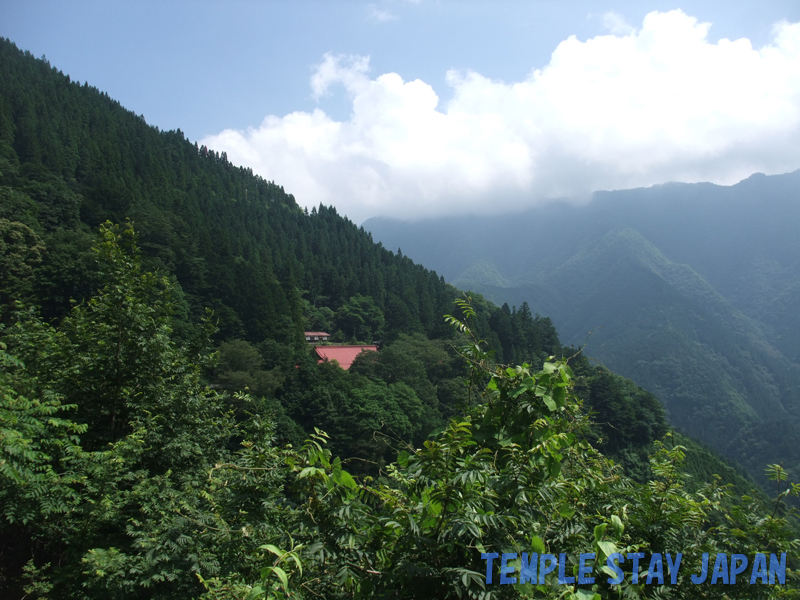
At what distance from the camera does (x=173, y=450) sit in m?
7.87

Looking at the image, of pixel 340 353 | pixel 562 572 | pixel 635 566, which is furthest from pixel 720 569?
pixel 340 353

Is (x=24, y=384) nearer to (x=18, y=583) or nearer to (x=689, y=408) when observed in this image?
(x=18, y=583)

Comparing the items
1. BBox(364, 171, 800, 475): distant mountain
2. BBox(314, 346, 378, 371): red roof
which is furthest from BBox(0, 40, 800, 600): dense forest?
BBox(364, 171, 800, 475): distant mountain

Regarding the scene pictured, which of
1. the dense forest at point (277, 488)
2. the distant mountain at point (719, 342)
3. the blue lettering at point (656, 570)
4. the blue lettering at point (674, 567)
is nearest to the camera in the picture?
the dense forest at point (277, 488)

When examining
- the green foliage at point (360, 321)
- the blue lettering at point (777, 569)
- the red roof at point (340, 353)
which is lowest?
the red roof at point (340, 353)

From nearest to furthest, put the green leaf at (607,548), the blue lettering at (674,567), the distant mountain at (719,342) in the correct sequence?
the green leaf at (607,548) < the blue lettering at (674,567) < the distant mountain at (719,342)

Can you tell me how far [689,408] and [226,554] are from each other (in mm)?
Result: 130238

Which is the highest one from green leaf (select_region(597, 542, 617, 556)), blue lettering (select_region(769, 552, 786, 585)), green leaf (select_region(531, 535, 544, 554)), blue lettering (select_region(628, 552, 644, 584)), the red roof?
green leaf (select_region(597, 542, 617, 556))

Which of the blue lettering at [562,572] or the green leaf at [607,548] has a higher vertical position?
the green leaf at [607,548]

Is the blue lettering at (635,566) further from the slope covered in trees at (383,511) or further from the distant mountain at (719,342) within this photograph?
the distant mountain at (719,342)

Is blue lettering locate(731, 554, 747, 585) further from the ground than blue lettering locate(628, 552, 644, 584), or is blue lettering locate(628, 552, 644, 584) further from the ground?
blue lettering locate(628, 552, 644, 584)

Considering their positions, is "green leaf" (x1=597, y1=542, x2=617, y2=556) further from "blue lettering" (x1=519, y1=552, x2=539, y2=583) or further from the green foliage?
the green foliage

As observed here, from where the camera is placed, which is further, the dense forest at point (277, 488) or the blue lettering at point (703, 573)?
the blue lettering at point (703, 573)

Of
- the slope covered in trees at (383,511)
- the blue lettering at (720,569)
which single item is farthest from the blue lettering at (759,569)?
the blue lettering at (720,569)
